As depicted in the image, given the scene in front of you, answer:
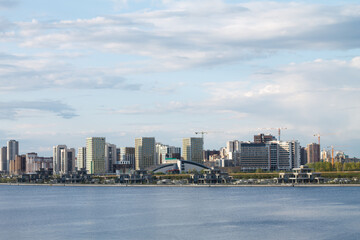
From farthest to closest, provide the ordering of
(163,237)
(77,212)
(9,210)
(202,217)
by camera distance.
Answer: (9,210) < (77,212) < (202,217) < (163,237)

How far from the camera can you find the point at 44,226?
9475 centimetres

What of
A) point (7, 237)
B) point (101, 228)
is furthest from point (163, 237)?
point (7, 237)

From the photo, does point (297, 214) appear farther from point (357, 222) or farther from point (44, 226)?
point (44, 226)

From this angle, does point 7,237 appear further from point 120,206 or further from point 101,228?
point 120,206

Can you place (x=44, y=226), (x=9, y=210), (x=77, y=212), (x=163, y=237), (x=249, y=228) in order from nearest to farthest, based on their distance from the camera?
(x=163, y=237)
(x=249, y=228)
(x=44, y=226)
(x=77, y=212)
(x=9, y=210)

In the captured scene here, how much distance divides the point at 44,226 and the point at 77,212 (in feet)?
82.5

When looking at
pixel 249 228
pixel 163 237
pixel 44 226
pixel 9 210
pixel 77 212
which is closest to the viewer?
pixel 163 237

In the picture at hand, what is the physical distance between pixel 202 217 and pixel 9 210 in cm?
5077

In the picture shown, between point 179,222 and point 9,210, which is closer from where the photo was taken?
point 179,222

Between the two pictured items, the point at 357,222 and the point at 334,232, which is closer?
the point at 334,232

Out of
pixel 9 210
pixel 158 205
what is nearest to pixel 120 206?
pixel 158 205

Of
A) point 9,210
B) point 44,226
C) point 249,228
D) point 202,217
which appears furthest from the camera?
point 9,210

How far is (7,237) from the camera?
3223 inches

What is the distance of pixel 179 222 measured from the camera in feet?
316
